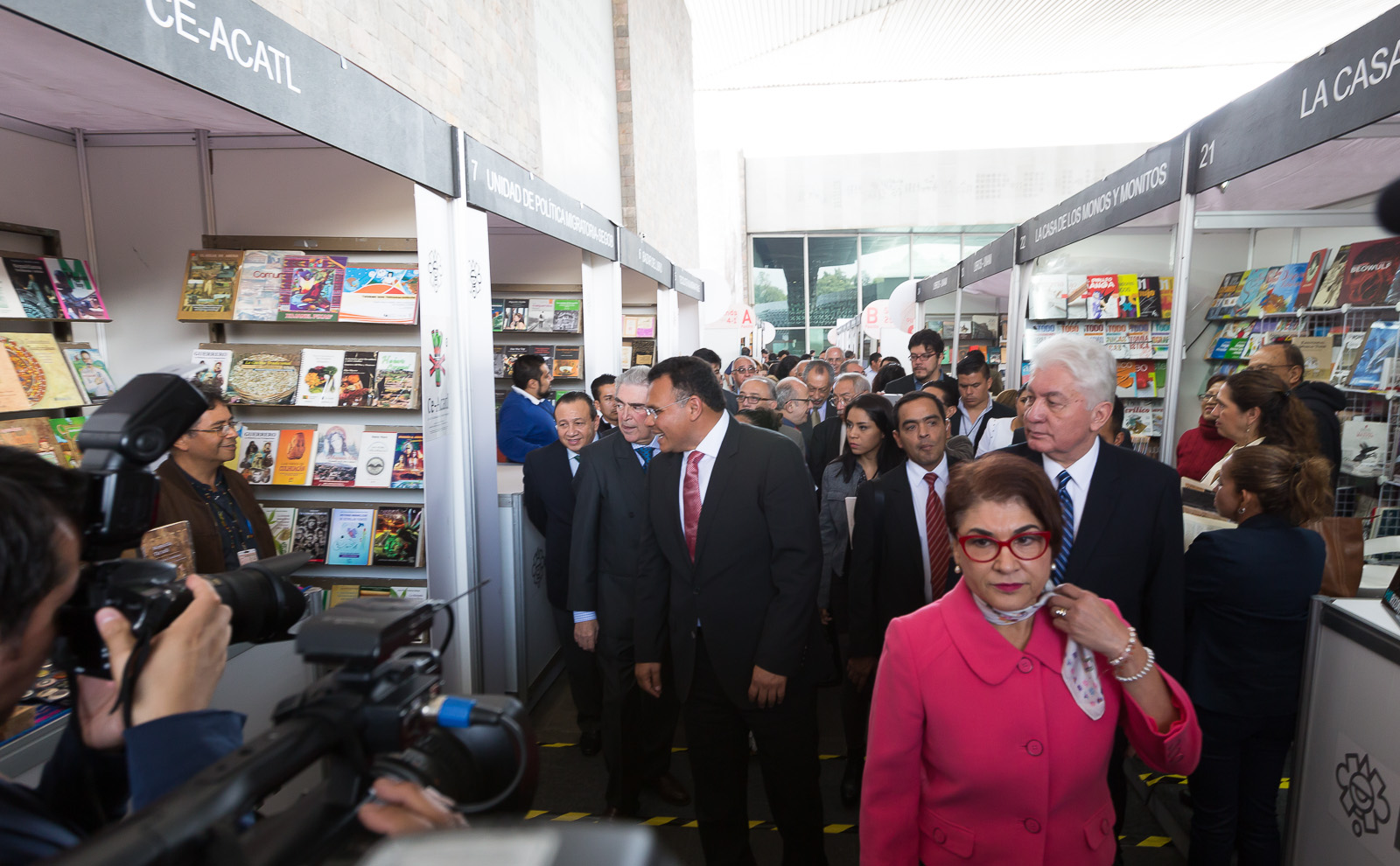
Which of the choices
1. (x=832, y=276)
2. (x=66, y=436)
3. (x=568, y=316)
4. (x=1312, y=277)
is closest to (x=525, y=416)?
(x=568, y=316)

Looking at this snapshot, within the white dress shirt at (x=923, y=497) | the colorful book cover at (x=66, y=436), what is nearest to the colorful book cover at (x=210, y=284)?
the colorful book cover at (x=66, y=436)

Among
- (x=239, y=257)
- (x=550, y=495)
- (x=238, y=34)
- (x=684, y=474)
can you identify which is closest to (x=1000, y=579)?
(x=684, y=474)

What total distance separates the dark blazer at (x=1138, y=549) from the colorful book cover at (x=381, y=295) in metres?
2.79

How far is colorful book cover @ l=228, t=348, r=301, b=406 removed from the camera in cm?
333

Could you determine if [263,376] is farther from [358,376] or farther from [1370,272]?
[1370,272]

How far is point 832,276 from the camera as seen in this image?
19672 mm

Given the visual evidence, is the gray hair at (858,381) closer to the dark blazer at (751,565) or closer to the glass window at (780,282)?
the dark blazer at (751,565)

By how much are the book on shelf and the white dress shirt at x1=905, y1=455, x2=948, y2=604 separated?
3606 millimetres

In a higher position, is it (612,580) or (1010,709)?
(1010,709)

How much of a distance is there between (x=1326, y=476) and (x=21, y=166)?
453 cm

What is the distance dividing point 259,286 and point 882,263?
58.1ft

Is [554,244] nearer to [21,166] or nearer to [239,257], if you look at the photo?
[239,257]

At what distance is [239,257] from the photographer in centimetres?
332

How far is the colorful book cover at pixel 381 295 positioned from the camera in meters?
3.36
